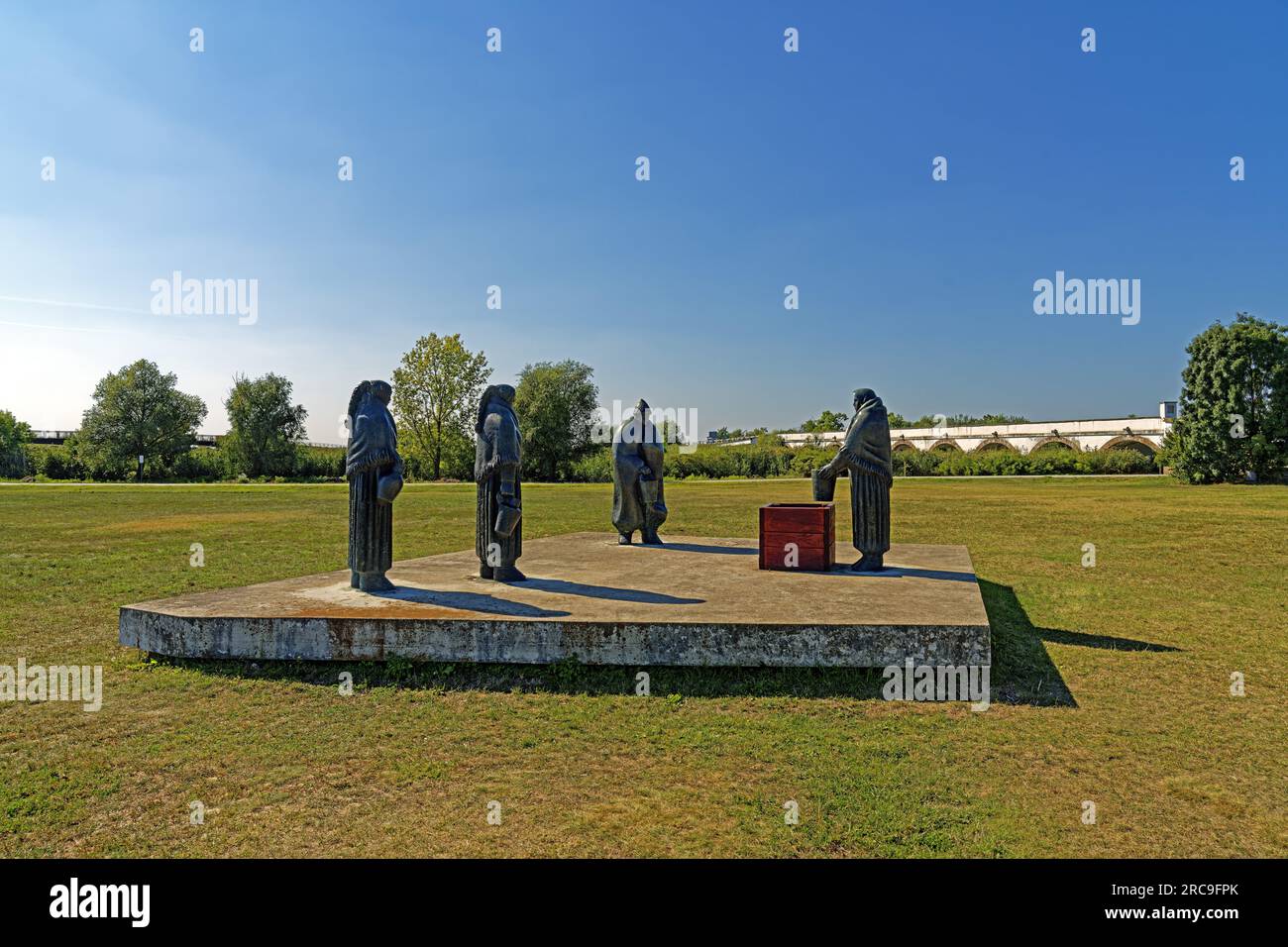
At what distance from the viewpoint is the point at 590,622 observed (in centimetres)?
658

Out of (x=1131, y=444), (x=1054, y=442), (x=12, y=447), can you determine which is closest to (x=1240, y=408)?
(x=1131, y=444)

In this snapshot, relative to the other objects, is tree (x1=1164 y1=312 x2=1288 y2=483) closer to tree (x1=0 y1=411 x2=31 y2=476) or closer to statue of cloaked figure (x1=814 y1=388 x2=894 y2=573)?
statue of cloaked figure (x1=814 y1=388 x2=894 y2=573)

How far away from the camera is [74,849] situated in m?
3.88

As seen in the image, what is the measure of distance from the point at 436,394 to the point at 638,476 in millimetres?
41922

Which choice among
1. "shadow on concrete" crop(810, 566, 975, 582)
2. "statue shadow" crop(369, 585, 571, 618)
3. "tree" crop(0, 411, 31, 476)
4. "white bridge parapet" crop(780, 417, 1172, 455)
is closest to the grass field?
"statue shadow" crop(369, 585, 571, 618)

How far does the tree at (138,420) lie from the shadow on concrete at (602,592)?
63712mm

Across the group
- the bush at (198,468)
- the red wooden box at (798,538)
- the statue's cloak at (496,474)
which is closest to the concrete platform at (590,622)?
the statue's cloak at (496,474)

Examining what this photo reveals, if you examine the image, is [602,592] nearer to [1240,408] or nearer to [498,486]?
[498,486]

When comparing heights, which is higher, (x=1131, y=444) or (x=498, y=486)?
(x=1131, y=444)

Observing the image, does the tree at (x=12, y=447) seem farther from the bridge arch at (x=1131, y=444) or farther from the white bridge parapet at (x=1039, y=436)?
the bridge arch at (x=1131, y=444)

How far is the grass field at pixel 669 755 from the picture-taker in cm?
398

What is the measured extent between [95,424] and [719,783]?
70326mm
